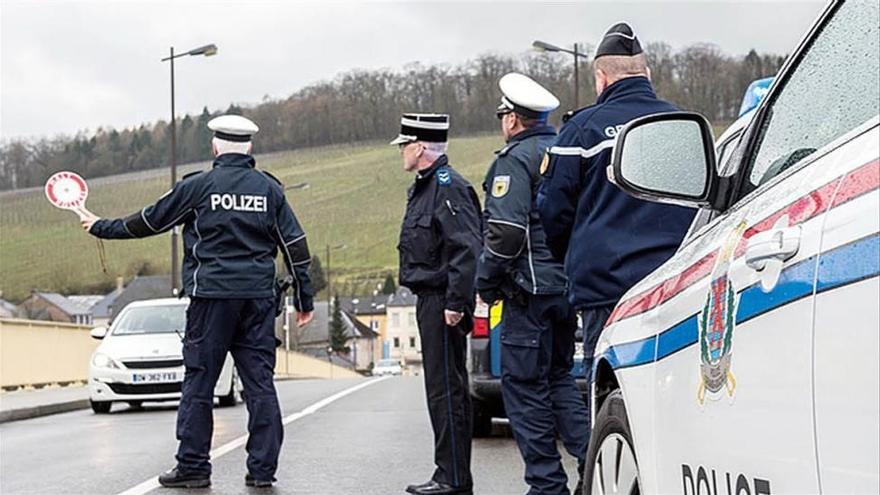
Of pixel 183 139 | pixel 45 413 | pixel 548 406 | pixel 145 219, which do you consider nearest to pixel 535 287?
pixel 548 406

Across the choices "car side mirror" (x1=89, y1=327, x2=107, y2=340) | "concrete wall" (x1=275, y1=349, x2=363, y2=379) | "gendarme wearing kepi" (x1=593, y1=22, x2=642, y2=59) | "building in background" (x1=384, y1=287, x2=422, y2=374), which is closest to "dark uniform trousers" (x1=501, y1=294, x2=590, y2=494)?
"gendarme wearing kepi" (x1=593, y1=22, x2=642, y2=59)

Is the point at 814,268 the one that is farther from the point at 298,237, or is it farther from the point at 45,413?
the point at 45,413

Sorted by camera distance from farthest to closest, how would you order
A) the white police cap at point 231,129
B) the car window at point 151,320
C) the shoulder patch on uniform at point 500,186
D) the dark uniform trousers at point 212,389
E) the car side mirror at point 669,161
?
1. the car window at point 151,320
2. the white police cap at point 231,129
3. the dark uniform trousers at point 212,389
4. the shoulder patch on uniform at point 500,186
5. the car side mirror at point 669,161

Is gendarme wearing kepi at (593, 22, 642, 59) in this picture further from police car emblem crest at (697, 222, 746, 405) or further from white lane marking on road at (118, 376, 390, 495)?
white lane marking on road at (118, 376, 390, 495)

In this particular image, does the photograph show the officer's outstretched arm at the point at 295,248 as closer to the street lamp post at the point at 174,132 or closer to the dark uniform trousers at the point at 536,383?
the dark uniform trousers at the point at 536,383

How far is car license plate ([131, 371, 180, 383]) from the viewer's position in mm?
16703

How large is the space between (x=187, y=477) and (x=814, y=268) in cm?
611

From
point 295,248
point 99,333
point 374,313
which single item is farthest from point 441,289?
point 374,313

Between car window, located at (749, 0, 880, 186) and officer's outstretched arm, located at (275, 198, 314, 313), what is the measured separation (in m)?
5.10

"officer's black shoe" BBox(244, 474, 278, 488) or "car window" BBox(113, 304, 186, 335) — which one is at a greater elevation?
"car window" BBox(113, 304, 186, 335)

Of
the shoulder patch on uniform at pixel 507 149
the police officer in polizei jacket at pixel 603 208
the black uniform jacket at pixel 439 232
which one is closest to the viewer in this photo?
the police officer in polizei jacket at pixel 603 208

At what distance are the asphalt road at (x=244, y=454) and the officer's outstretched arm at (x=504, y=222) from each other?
1.96 m

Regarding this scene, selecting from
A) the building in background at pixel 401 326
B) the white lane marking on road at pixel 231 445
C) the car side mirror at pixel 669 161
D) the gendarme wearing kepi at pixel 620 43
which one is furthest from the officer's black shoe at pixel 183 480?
the building in background at pixel 401 326

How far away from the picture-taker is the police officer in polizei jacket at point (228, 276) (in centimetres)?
784
